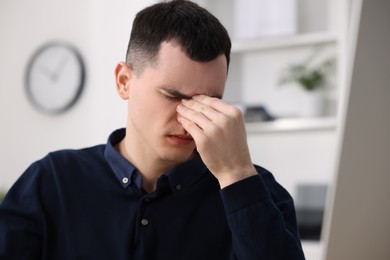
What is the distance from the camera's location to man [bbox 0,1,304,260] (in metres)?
1.05

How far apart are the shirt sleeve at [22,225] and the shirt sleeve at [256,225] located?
1.28ft

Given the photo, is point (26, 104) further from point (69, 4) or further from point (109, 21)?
point (109, 21)

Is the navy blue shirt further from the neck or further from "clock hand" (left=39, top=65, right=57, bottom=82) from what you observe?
"clock hand" (left=39, top=65, right=57, bottom=82)

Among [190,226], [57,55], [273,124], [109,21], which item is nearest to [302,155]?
[273,124]

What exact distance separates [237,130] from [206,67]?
138mm

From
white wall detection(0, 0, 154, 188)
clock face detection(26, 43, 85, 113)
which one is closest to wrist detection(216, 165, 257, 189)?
white wall detection(0, 0, 154, 188)

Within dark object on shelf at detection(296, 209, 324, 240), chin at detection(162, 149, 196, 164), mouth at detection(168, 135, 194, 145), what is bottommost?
dark object on shelf at detection(296, 209, 324, 240)

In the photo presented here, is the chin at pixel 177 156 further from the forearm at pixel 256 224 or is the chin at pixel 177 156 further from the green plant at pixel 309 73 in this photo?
the green plant at pixel 309 73

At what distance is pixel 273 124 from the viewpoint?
2.89m

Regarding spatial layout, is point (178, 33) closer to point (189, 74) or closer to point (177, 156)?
point (189, 74)

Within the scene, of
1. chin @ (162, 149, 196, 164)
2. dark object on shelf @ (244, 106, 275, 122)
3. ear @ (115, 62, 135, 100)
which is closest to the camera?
chin @ (162, 149, 196, 164)

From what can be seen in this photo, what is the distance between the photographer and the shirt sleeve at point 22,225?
1.08 m

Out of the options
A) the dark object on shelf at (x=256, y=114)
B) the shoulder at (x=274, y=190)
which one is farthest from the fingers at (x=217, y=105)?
the dark object on shelf at (x=256, y=114)

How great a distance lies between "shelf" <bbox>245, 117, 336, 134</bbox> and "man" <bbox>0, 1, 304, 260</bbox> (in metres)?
1.64
